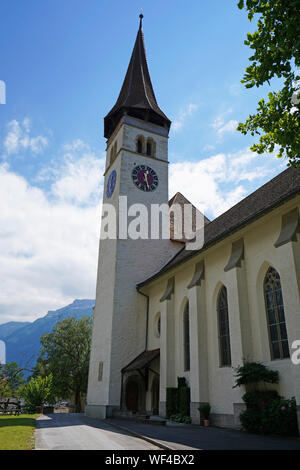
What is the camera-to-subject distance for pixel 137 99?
30.0m

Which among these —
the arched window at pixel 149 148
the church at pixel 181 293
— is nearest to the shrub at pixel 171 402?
the church at pixel 181 293

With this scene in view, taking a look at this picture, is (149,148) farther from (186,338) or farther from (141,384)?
(141,384)

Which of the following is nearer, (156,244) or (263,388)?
(263,388)

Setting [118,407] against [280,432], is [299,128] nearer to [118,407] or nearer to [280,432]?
→ [280,432]

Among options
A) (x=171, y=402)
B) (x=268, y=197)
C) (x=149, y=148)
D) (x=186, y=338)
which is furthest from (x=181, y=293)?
(x=149, y=148)

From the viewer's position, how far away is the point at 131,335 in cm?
2236

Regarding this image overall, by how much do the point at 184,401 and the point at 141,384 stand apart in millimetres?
5832

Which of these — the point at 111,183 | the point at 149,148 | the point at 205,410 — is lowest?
the point at 205,410

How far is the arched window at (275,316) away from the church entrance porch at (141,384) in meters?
8.91

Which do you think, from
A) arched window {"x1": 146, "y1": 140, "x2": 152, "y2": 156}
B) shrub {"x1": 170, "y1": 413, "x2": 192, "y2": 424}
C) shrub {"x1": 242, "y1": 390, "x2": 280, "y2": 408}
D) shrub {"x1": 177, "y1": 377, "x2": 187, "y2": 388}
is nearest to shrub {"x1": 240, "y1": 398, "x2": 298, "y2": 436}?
shrub {"x1": 242, "y1": 390, "x2": 280, "y2": 408}

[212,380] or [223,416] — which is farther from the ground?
[212,380]

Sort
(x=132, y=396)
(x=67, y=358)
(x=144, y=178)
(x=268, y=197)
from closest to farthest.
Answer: (x=268, y=197), (x=132, y=396), (x=144, y=178), (x=67, y=358)
